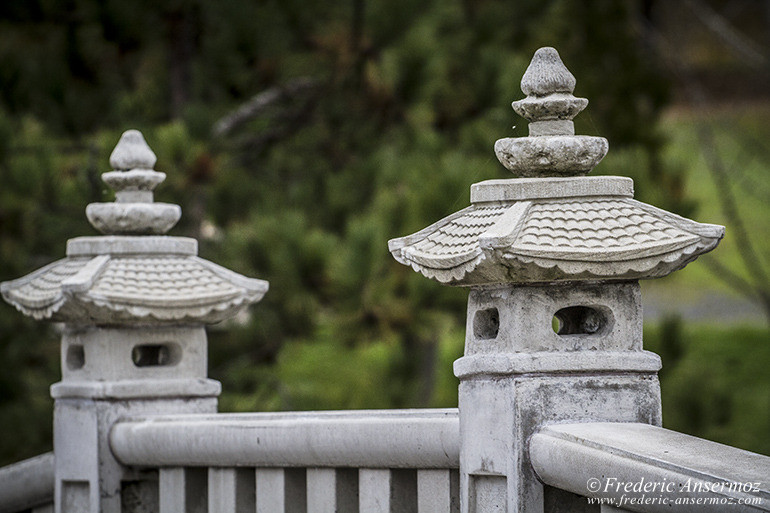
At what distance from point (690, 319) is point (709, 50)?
4347 mm

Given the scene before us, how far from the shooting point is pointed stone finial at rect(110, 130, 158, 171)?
4637 millimetres

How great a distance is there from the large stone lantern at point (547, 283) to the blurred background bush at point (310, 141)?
3.95 metres

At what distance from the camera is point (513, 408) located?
3.02m

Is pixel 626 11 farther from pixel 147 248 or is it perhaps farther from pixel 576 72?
pixel 147 248

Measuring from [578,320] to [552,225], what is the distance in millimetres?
457

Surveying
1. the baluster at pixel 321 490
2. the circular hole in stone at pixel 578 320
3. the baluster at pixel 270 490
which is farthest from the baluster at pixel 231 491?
the circular hole in stone at pixel 578 320

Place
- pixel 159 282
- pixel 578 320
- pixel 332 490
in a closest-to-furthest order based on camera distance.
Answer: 1. pixel 578 320
2. pixel 332 490
3. pixel 159 282

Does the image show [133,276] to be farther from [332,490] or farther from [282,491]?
[332,490]

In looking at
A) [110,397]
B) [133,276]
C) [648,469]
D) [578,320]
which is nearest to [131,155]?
[133,276]

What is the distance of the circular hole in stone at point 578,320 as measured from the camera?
3.29 metres

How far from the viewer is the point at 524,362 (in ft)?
9.92

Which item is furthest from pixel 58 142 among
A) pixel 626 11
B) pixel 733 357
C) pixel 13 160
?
pixel 733 357

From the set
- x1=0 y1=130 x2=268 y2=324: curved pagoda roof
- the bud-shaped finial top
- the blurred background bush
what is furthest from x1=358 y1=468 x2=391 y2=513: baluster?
the blurred background bush

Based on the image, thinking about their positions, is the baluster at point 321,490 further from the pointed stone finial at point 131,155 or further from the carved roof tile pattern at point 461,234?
the pointed stone finial at point 131,155
